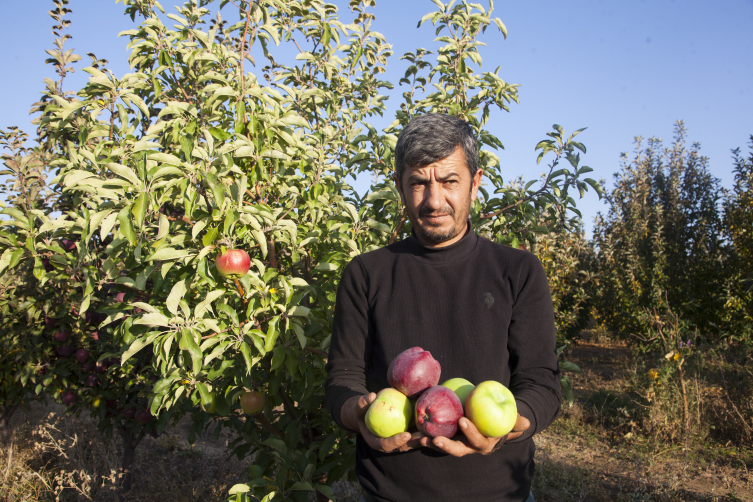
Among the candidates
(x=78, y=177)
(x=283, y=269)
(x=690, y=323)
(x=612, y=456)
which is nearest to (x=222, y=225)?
(x=78, y=177)

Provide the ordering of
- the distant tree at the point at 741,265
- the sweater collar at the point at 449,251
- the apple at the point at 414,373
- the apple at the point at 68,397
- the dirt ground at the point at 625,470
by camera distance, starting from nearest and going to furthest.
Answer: the apple at the point at 414,373
the sweater collar at the point at 449,251
the apple at the point at 68,397
the dirt ground at the point at 625,470
the distant tree at the point at 741,265

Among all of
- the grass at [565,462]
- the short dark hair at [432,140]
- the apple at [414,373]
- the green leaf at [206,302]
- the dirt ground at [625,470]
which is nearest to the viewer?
the apple at [414,373]

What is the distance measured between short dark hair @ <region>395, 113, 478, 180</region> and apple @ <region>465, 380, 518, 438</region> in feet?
2.39

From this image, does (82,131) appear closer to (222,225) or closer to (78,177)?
(78,177)

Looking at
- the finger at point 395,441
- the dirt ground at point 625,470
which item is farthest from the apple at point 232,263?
the dirt ground at point 625,470

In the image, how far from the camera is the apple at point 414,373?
1.30 meters

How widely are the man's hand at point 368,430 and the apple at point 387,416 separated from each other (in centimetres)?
2

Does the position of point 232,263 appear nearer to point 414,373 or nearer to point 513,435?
point 414,373

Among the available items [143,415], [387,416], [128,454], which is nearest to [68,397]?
[128,454]

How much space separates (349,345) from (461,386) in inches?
15.6

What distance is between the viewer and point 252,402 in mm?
2127

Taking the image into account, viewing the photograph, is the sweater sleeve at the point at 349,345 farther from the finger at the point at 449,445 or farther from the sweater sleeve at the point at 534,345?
the sweater sleeve at the point at 534,345

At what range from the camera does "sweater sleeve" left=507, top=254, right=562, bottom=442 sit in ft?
4.71

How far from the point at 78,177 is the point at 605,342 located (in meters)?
14.9
